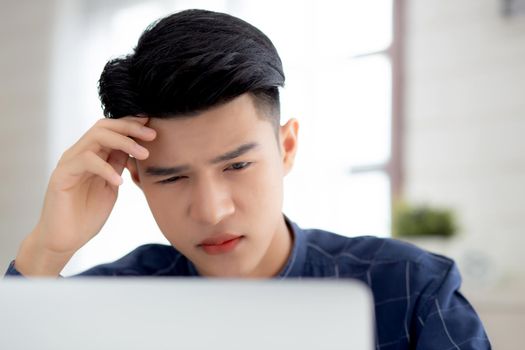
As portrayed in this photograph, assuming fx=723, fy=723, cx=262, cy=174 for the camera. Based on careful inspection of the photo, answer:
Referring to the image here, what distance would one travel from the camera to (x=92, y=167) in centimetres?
132

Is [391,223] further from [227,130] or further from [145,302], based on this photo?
[145,302]

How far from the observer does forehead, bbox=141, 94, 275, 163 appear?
48.5 inches

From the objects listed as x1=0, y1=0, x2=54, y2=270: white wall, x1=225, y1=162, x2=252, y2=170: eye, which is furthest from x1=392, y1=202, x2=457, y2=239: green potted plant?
x1=0, y1=0, x2=54, y2=270: white wall

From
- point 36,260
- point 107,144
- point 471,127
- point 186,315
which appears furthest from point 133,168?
point 471,127

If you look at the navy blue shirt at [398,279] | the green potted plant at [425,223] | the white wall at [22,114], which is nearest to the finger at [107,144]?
the navy blue shirt at [398,279]

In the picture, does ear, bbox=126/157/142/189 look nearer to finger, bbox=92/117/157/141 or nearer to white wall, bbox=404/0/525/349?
finger, bbox=92/117/157/141

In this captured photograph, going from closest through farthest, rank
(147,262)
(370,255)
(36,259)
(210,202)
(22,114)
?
(210,202), (36,259), (370,255), (147,262), (22,114)

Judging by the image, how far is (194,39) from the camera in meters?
1.28

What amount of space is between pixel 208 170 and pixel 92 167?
24cm

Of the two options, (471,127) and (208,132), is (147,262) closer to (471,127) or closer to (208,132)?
(208,132)

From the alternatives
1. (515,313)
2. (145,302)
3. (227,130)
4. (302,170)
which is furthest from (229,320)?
(302,170)

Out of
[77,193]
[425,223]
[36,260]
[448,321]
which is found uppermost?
[77,193]

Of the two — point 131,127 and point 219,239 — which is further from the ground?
point 131,127

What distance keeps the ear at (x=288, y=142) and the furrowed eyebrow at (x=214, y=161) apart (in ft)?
0.66
